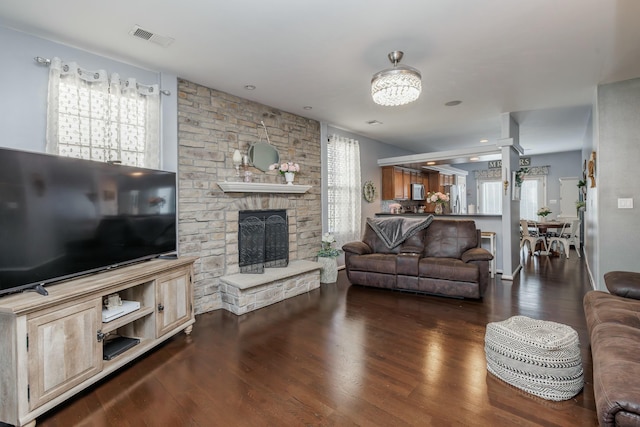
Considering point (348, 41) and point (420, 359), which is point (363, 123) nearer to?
point (348, 41)

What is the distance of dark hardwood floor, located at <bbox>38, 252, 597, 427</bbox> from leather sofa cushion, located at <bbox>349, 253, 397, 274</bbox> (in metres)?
0.84

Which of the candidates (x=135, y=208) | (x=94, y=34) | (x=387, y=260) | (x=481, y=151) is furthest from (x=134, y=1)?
(x=481, y=151)

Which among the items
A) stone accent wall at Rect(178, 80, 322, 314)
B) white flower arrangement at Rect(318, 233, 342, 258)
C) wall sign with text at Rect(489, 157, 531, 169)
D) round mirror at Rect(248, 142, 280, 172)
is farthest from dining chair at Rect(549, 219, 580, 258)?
round mirror at Rect(248, 142, 280, 172)

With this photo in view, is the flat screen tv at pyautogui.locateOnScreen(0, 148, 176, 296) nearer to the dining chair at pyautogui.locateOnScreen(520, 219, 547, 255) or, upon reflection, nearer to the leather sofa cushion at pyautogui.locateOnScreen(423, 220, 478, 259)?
the leather sofa cushion at pyautogui.locateOnScreen(423, 220, 478, 259)

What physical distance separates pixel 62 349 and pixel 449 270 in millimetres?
3846

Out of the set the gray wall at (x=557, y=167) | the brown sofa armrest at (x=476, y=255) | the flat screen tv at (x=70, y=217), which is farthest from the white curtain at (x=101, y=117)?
the gray wall at (x=557, y=167)

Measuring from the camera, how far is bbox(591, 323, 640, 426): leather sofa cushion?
123cm

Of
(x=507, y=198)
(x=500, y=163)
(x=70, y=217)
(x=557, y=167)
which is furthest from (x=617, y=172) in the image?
(x=500, y=163)

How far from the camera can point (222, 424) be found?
5.79ft

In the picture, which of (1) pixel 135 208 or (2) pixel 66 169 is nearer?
(2) pixel 66 169

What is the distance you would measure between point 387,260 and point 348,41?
9.43 feet

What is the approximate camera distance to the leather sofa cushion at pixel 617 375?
1226mm

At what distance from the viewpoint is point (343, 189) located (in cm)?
590

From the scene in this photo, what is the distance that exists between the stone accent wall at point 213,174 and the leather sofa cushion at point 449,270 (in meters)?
1.94
